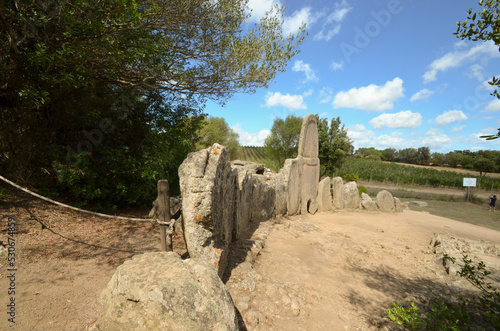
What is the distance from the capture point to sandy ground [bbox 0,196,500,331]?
3.39 meters

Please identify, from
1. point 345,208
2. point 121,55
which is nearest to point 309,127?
point 345,208

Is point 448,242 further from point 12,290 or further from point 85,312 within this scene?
point 12,290

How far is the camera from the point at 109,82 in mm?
7102

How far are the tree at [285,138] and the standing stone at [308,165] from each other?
18221 millimetres

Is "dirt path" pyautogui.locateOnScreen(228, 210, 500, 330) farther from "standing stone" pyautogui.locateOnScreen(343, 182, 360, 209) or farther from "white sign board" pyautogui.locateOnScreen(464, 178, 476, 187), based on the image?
"white sign board" pyautogui.locateOnScreen(464, 178, 476, 187)

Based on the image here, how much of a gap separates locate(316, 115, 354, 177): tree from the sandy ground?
41.9ft

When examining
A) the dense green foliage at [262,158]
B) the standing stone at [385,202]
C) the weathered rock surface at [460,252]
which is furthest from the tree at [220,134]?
the weathered rock surface at [460,252]

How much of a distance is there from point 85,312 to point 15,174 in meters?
5.07

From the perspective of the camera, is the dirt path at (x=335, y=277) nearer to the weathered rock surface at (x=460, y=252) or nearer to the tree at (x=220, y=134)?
the weathered rock surface at (x=460, y=252)

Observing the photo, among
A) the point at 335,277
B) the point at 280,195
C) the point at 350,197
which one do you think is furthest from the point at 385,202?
the point at 335,277

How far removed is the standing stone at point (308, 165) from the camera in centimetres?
1053

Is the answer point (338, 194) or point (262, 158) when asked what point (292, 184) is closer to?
point (338, 194)

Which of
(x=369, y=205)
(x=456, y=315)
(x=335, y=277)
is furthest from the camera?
(x=369, y=205)

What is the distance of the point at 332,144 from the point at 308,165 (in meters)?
10.7
